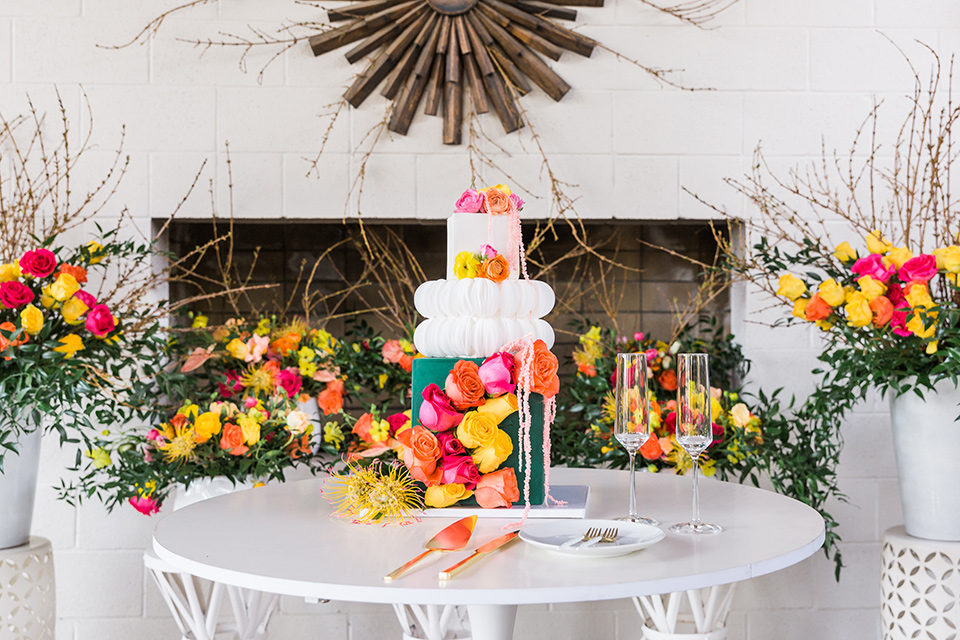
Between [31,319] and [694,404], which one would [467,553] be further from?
[31,319]

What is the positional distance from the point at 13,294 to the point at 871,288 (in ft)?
5.07

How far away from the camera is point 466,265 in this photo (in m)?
1.15

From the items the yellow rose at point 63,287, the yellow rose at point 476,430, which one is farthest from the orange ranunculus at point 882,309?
the yellow rose at point 63,287

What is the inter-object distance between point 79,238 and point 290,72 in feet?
2.19

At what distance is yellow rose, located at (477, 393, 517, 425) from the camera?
1081 millimetres

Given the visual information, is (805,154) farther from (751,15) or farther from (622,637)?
(622,637)

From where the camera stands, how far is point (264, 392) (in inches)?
71.7

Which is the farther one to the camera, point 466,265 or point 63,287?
point 63,287

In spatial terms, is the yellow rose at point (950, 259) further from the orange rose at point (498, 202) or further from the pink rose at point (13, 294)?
the pink rose at point (13, 294)

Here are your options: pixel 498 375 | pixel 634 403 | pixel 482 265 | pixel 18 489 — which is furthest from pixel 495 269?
pixel 18 489

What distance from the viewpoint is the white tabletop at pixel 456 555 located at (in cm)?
77

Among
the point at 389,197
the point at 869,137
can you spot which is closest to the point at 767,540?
the point at 389,197

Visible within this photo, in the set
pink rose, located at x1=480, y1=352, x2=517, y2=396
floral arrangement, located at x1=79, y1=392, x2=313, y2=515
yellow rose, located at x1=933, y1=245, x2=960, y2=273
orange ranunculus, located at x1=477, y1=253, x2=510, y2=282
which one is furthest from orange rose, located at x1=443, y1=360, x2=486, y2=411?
yellow rose, located at x1=933, y1=245, x2=960, y2=273

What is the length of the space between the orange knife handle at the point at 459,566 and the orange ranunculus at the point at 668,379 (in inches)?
45.5
